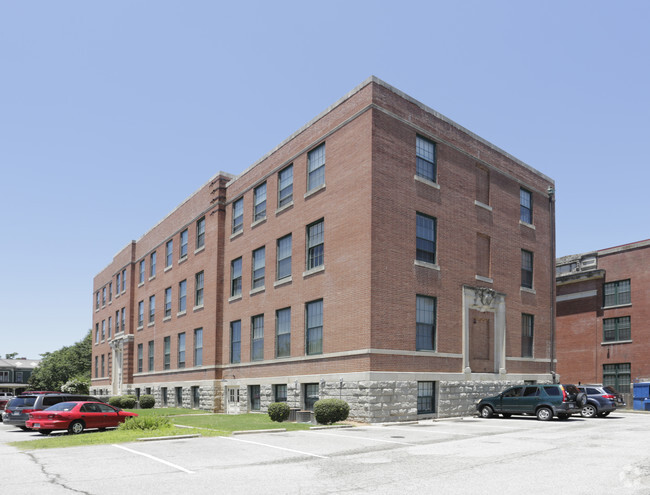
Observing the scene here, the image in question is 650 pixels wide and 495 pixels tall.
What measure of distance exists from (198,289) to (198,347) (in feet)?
13.1

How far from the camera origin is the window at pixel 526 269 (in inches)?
1444

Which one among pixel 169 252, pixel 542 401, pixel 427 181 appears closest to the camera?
pixel 542 401

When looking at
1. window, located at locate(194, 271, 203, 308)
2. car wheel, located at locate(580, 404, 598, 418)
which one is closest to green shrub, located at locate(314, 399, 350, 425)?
car wheel, located at locate(580, 404, 598, 418)

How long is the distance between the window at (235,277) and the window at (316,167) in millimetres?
9190

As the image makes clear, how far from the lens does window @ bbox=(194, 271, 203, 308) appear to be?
43156mm

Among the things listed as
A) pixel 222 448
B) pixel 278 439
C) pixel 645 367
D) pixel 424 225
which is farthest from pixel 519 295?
pixel 222 448

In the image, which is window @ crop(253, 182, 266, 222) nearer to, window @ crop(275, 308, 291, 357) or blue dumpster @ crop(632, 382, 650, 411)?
window @ crop(275, 308, 291, 357)

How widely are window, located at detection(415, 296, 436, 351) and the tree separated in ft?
275

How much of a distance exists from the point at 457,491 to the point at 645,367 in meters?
40.5

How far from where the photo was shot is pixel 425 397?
95.0ft

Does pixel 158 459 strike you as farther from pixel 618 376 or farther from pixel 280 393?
pixel 618 376

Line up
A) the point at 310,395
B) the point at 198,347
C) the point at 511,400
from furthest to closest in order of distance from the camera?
1. the point at 198,347
2. the point at 310,395
3. the point at 511,400

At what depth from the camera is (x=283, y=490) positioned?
11078 millimetres

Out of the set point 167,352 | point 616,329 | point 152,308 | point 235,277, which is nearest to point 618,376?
point 616,329
